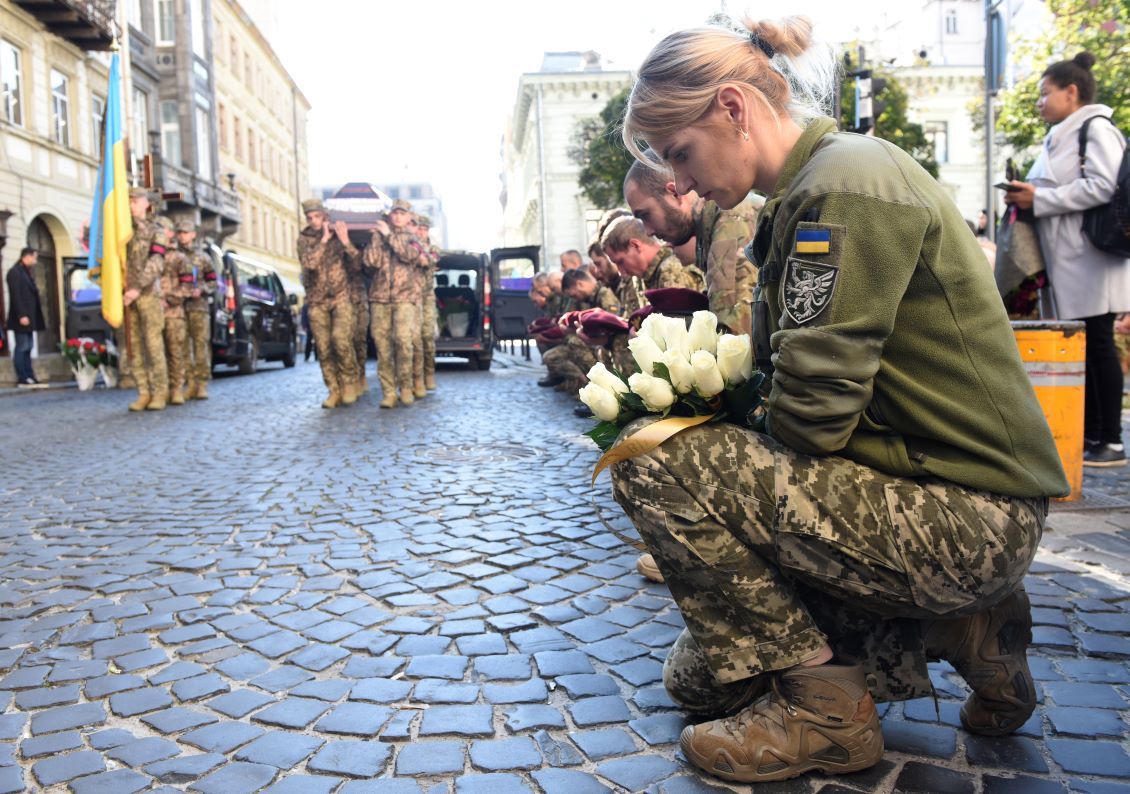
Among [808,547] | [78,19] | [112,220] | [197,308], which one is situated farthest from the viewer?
[78,19]

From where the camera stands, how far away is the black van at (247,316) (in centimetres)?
1661

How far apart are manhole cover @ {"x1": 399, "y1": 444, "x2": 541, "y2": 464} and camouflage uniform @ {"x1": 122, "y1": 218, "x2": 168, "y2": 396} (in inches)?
209

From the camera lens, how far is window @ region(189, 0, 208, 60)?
124 feet

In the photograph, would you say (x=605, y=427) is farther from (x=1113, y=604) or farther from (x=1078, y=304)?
(x=1078, y=304)

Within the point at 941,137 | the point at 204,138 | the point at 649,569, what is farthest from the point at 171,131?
the point at 941,137

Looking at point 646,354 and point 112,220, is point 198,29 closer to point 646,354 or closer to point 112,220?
point 112,220

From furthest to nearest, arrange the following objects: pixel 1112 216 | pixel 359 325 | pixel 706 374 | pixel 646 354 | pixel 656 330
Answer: pixel 359 325, pixel 1112 216, pixel 656 330, pixel 646 354, pixel 706 374

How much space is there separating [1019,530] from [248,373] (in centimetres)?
1853

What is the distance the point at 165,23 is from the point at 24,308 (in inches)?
1063

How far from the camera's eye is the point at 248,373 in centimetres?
1891

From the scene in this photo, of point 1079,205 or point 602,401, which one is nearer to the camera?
point 602,401

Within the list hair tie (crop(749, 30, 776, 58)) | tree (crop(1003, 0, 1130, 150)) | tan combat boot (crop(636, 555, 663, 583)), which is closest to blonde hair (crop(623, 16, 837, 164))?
hair tie (crop(749, 30, 776, 58))

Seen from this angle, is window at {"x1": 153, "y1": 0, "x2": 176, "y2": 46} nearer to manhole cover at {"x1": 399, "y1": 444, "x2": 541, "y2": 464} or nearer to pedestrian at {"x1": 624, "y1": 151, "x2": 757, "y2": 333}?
manhole cover at {"x1": 399, "y1": 444, "x2": 541, "y2": 464}

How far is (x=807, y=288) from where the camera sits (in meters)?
1.93
